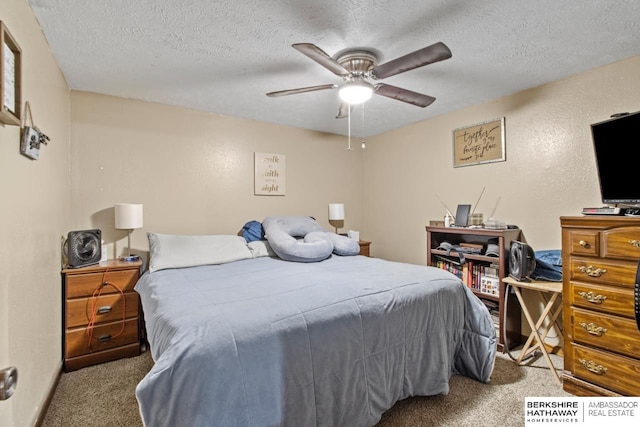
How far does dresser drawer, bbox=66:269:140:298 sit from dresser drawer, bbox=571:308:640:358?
3.40m

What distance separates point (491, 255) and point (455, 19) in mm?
2048

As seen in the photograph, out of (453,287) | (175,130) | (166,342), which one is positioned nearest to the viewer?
(166,342)

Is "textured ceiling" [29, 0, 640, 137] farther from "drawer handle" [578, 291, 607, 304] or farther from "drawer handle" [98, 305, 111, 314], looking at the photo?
"drawer handle" [98, 305, 111, 314]

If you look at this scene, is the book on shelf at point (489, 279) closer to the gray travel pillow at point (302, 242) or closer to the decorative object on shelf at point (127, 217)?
the gray travel pillow at point (302, 242)

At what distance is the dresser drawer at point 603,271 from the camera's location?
1.83 m

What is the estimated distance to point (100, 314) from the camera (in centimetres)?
254

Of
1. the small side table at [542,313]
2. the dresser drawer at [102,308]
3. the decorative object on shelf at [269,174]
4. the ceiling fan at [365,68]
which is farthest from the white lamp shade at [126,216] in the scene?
the small side table at [542,313]

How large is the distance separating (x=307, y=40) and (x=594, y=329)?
2639 millimetres

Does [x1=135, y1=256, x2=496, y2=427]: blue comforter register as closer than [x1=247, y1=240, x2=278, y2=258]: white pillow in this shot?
Yes

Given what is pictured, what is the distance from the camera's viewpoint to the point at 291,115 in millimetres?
3645

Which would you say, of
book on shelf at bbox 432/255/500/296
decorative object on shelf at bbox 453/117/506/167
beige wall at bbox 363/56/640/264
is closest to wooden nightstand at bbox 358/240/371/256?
beige wall at bbox 363/56/640/264

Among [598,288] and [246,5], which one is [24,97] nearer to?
[246,5]

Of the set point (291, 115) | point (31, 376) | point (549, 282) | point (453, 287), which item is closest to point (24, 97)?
point (31, 376)

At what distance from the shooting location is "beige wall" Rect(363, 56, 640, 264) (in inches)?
96.9
